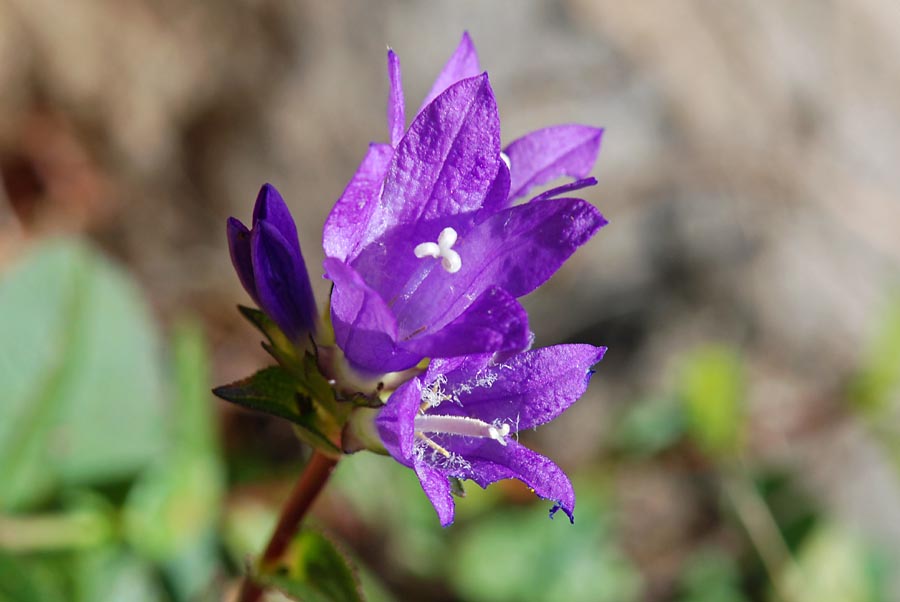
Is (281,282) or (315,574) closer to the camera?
(281,282)

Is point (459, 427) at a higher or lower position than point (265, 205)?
lower

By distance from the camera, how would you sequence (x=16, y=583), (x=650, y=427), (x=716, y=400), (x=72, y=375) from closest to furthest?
(x=16, y=583) < (x=72, y=375) < (x=716, y=400) < (x=650, y=427)

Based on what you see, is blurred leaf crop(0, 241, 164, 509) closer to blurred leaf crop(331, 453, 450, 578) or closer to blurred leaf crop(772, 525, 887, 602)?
blurred leaf crop(331, 453, 450, 578)

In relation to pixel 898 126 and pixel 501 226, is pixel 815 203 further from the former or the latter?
pixel 501 226

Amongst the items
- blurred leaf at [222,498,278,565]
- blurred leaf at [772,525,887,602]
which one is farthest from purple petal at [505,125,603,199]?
blurred leaf at [772,525,887,602]

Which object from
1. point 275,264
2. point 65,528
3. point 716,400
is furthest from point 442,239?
point 716,400

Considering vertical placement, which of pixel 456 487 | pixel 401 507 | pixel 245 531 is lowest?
pixel 401 507

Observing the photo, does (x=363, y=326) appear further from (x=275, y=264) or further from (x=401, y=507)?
(x=401, y=507)
